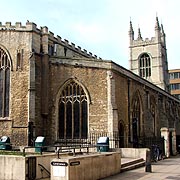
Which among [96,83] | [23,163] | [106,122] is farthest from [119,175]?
[96,83]

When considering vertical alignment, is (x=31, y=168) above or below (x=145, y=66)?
below

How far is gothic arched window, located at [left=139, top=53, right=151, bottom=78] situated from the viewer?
63719 mm

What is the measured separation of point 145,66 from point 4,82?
4265cm

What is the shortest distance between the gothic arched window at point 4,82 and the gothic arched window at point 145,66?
135 ft

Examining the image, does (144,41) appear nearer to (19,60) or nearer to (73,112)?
(73,112)

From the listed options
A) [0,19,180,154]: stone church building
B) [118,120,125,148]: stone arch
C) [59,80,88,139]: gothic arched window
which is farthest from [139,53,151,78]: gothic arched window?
[59,80,88,139]: gothic arched window

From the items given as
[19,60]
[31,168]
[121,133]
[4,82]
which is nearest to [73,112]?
[121,133]

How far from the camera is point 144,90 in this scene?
3272 cm

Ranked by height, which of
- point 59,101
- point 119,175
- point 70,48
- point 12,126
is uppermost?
point 70,48

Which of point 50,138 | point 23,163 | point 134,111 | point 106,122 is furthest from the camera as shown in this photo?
point 134,111

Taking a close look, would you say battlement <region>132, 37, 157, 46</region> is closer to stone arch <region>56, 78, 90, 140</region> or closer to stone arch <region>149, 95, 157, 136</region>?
stone arch <region>149, 95, 157, 136</region>

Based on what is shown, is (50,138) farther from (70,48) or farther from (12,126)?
(70,48)

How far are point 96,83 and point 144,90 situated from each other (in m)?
9.25

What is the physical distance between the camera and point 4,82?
26172mm
